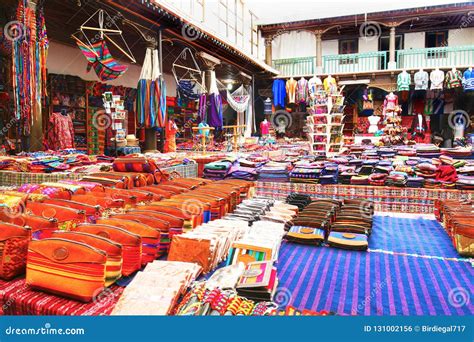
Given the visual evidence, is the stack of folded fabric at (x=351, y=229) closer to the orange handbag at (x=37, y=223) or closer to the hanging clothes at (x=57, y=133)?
the orange handbag at (x=37, y=223)

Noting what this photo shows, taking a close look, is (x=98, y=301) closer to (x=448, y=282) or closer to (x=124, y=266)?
(x=124, y=266)

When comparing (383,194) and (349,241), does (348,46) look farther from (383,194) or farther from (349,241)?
(349,241)

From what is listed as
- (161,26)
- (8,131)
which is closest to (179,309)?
(161,26)

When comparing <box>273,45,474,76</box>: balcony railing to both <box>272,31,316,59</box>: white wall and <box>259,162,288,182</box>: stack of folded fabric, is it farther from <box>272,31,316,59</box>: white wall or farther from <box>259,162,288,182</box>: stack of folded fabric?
<box>259,162,288,182</box>: stack of folded fabric

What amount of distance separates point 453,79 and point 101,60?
11804mm

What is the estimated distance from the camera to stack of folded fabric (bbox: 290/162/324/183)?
5.00 metres

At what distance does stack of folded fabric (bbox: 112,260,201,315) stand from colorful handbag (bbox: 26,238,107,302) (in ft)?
0.58

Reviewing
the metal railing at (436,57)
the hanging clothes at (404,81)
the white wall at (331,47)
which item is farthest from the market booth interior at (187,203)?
the white wall at (331,47)

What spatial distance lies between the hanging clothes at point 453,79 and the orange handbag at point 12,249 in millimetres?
14064

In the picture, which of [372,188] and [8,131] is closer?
[372,188]

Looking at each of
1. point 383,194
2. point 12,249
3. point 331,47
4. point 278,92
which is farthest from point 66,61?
point 331,47

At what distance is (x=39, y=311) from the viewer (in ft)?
5.61

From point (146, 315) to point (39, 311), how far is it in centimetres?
55

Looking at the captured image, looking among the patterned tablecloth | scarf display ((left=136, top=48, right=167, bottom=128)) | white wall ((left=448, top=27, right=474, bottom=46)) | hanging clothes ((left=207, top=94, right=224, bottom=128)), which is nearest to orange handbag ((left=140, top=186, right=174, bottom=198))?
the patterned tablecloth
